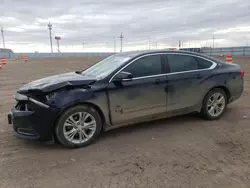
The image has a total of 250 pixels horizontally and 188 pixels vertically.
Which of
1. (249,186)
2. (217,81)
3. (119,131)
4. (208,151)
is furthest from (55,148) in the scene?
(217,81)

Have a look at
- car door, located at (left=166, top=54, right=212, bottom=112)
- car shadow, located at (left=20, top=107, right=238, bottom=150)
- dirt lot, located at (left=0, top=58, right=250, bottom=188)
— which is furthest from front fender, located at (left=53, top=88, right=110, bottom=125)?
car door, located at (left=166, top=54, right=212, bottom=112)

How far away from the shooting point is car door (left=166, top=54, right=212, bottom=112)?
4523mm

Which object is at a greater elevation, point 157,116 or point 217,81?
point 217,81

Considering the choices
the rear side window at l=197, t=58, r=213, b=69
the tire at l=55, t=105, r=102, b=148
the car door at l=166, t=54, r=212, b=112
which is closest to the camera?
the tire at l=55, t=105, r=102, b=148

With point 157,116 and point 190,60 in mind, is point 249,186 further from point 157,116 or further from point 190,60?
point 190,60

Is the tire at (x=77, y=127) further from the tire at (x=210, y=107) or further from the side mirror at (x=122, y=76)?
the tire at (x=210, y=107)

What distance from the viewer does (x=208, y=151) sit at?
358 cm

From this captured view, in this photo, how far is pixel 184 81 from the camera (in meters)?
4.61

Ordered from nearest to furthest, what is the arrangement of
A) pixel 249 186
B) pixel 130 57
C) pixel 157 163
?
pixel 249 186, pixel 157 163, pixel 130 57

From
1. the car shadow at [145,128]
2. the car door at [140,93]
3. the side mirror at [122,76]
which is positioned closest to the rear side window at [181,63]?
the car door at [140,93]

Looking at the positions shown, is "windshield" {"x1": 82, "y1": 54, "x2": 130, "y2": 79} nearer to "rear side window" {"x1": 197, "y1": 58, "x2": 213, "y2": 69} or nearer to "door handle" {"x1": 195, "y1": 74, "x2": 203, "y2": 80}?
"door handle" {"x1": 195, "y1": 74, "x2": 203, "y2": 80}

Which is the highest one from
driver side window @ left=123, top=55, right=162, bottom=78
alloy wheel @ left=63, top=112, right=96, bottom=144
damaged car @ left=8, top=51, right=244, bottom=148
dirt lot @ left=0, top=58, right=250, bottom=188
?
driver side window @ left=123, top=55, right=162, bottom=78

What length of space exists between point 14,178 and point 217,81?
4260 millimetres

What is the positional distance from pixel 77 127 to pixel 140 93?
1299 mm
